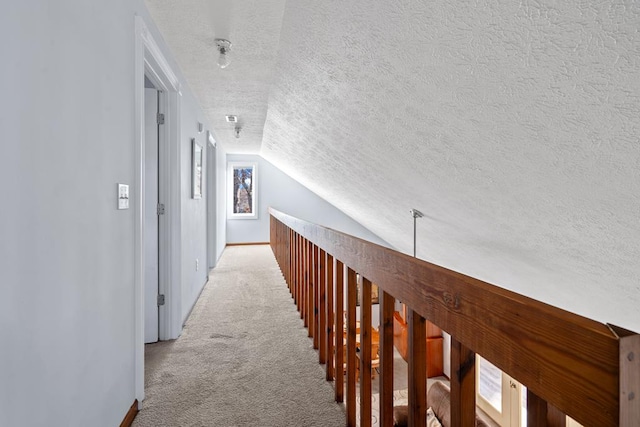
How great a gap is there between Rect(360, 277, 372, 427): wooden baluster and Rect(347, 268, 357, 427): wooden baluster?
95 mm

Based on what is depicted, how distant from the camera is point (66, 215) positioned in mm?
1100

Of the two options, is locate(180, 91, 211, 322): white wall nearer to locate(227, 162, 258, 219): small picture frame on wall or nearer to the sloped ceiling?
the sloped ceiling

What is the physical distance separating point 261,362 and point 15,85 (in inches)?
72.5

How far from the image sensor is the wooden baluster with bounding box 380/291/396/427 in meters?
1.12

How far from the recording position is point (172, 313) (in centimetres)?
256

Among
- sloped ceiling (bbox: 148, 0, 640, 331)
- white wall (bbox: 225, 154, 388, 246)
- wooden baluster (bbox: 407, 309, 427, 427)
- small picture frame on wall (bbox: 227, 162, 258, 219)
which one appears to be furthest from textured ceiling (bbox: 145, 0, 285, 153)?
white wall (bbox: 225, 154, 388, 246)

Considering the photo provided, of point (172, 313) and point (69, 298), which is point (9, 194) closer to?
point (69, 298)

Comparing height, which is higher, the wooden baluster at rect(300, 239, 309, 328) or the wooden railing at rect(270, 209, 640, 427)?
the wooden railing at rect(270, 209, 640, 427)

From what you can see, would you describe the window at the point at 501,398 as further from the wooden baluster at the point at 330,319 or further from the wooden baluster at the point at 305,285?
the wooden baluster at the point at 330,319

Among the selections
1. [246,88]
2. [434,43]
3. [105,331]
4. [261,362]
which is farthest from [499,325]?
[246,88]

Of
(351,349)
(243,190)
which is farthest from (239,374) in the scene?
(243,190)

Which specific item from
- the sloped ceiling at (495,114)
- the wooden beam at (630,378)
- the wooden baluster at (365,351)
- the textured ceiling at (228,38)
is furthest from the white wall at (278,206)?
the wooden beam at (630,378)

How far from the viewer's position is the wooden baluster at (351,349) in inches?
58.6

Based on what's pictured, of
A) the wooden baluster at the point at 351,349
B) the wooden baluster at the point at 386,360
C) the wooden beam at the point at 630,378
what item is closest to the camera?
the wooden beam at the point at 630,378
